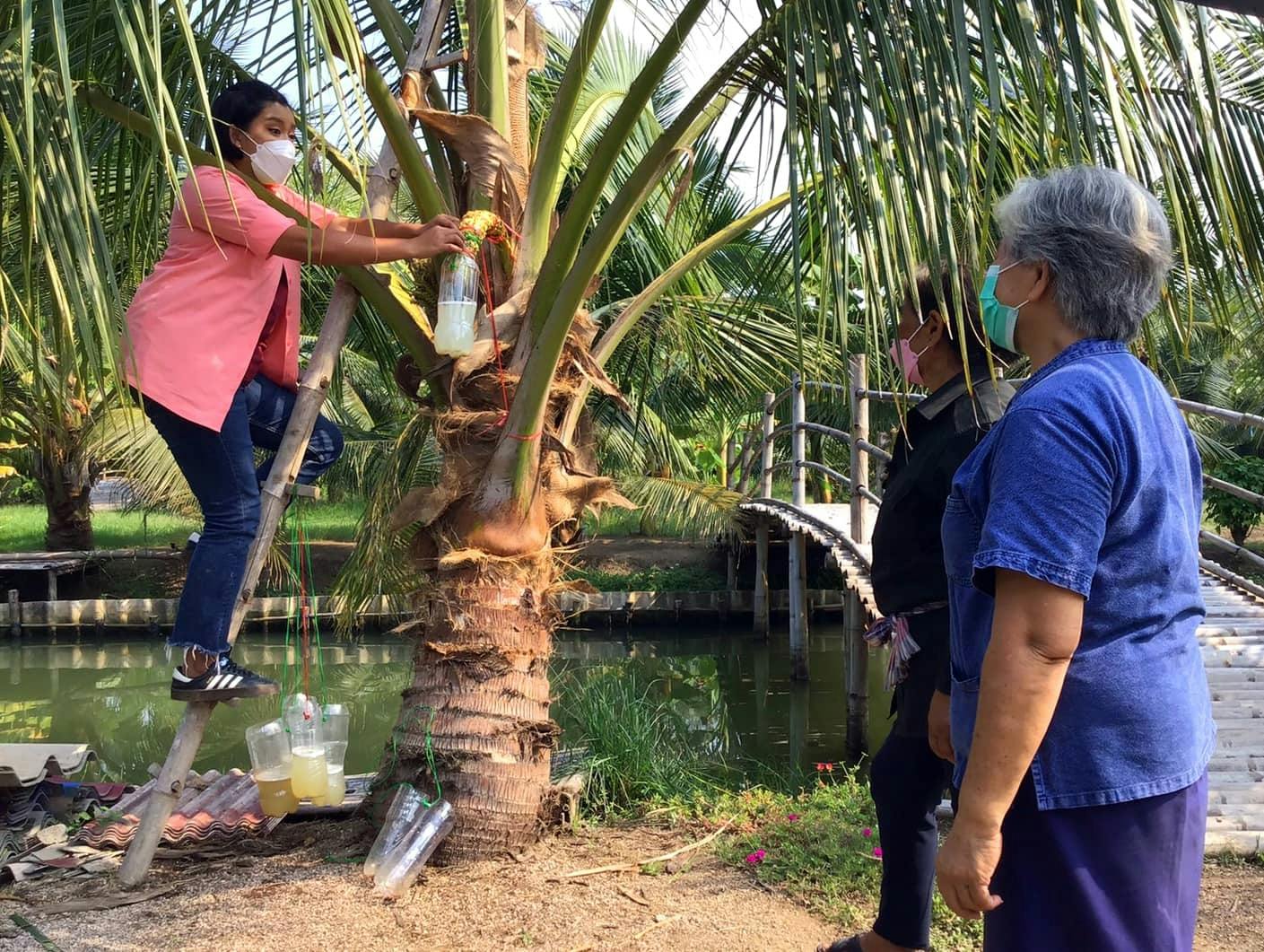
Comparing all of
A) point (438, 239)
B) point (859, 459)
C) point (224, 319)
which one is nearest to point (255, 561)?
point (224, 319)

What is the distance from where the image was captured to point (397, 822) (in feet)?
11.2

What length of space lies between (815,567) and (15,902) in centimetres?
1464

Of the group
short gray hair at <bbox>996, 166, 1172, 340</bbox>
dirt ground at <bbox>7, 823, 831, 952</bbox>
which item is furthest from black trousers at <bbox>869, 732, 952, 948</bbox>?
short gray hair at <bbox>996, 166, 1172, 340</bbox>

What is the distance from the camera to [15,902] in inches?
125

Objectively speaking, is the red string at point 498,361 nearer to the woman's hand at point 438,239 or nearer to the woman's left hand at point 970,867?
the woman's hand at point 438,239

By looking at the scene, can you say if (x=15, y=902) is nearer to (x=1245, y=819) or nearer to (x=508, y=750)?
(x=508, y=750)

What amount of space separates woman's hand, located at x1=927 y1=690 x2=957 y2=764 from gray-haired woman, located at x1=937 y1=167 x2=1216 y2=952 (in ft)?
2.06

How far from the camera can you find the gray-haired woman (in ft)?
4.96

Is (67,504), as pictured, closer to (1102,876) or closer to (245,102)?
(245,102)

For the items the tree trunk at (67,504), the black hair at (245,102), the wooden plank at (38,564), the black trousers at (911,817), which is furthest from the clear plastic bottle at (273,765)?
the tree trunk at (67,504)

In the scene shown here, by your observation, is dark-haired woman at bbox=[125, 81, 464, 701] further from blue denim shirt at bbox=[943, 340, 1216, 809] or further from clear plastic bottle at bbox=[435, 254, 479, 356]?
blue denim shirt at bbox=[943, 340, 1216, 809]

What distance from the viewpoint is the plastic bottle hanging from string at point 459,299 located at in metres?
3.52

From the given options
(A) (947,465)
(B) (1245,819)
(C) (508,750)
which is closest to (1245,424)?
(B) (1245,819)

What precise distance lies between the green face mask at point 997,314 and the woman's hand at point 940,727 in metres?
0.82
